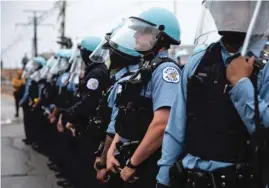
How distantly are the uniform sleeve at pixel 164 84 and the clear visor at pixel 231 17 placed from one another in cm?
49

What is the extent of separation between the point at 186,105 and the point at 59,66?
19.3 ft

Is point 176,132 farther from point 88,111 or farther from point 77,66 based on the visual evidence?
point 77,66

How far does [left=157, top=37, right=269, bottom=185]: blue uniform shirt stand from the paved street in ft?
14.2

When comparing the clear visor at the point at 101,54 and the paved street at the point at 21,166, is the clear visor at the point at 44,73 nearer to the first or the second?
the paved street at the point at 21,166

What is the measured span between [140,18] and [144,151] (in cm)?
96

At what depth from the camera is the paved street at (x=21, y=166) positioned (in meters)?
6.83

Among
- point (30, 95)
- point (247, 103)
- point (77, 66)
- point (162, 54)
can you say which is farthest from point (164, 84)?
point (30, 95)

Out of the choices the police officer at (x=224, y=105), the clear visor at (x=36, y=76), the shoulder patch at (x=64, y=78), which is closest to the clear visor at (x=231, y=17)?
the police officer at (x=224, y=105)

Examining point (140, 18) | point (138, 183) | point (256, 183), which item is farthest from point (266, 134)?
point (140, 18)

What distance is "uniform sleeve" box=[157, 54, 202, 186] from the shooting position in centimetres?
260

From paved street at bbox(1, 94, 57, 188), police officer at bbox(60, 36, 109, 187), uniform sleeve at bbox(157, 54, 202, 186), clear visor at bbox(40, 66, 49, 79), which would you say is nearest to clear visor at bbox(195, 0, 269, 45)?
uniform sleeve at bbox(157, 54, 202, 186)

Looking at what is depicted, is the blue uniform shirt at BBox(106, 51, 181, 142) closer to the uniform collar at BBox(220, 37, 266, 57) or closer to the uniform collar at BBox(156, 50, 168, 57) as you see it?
the uniform collar at BBox(156, 50, 168, 57)

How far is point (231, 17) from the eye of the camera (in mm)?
2322

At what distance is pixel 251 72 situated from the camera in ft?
7.43
